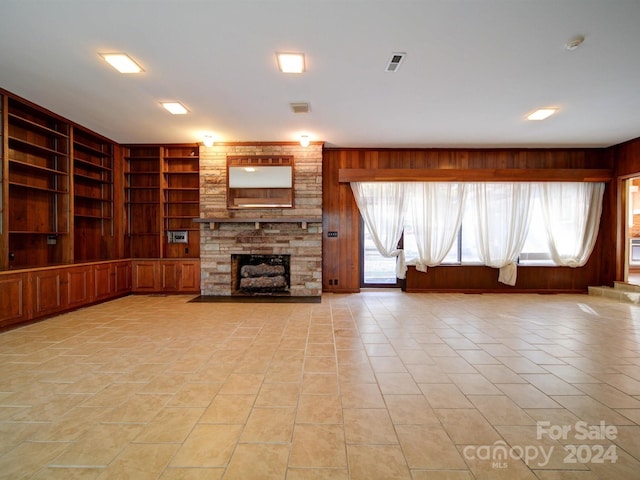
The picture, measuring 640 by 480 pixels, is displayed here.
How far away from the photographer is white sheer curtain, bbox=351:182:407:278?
5637 millimetres

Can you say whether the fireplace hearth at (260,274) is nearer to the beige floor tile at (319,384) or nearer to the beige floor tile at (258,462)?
the beige floor tile at (319,384)

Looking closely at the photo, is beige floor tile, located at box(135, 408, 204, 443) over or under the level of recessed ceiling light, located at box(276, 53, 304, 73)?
under

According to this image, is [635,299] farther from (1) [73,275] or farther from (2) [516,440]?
(1) [73,275]

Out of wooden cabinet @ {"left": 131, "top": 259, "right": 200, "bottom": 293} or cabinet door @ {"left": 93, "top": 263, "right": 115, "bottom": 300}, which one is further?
wooden cabinet @ {"left": 131, "top": 259, "right": 200, "bottom": 293}

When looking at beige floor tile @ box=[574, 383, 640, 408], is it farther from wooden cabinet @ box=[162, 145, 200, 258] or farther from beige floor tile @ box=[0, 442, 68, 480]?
wooden cabinet @ box=[162, 145, 200, 258]

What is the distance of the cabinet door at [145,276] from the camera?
5531 millimetres

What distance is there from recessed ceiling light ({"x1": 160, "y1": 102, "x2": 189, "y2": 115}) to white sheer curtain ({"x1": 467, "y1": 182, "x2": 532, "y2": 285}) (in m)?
5.55

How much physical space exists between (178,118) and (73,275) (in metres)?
3.00

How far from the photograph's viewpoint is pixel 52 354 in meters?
2.76

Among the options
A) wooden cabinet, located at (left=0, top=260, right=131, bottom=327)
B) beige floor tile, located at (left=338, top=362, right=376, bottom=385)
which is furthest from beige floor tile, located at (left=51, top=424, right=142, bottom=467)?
wooden cabinet, located at (left=0, top=260, right=131, bottom=327)

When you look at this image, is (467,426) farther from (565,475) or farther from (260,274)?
(260,274)

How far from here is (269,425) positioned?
1.75 m

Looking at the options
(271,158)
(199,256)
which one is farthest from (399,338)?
(199,256)

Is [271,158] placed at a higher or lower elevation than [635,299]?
higher
